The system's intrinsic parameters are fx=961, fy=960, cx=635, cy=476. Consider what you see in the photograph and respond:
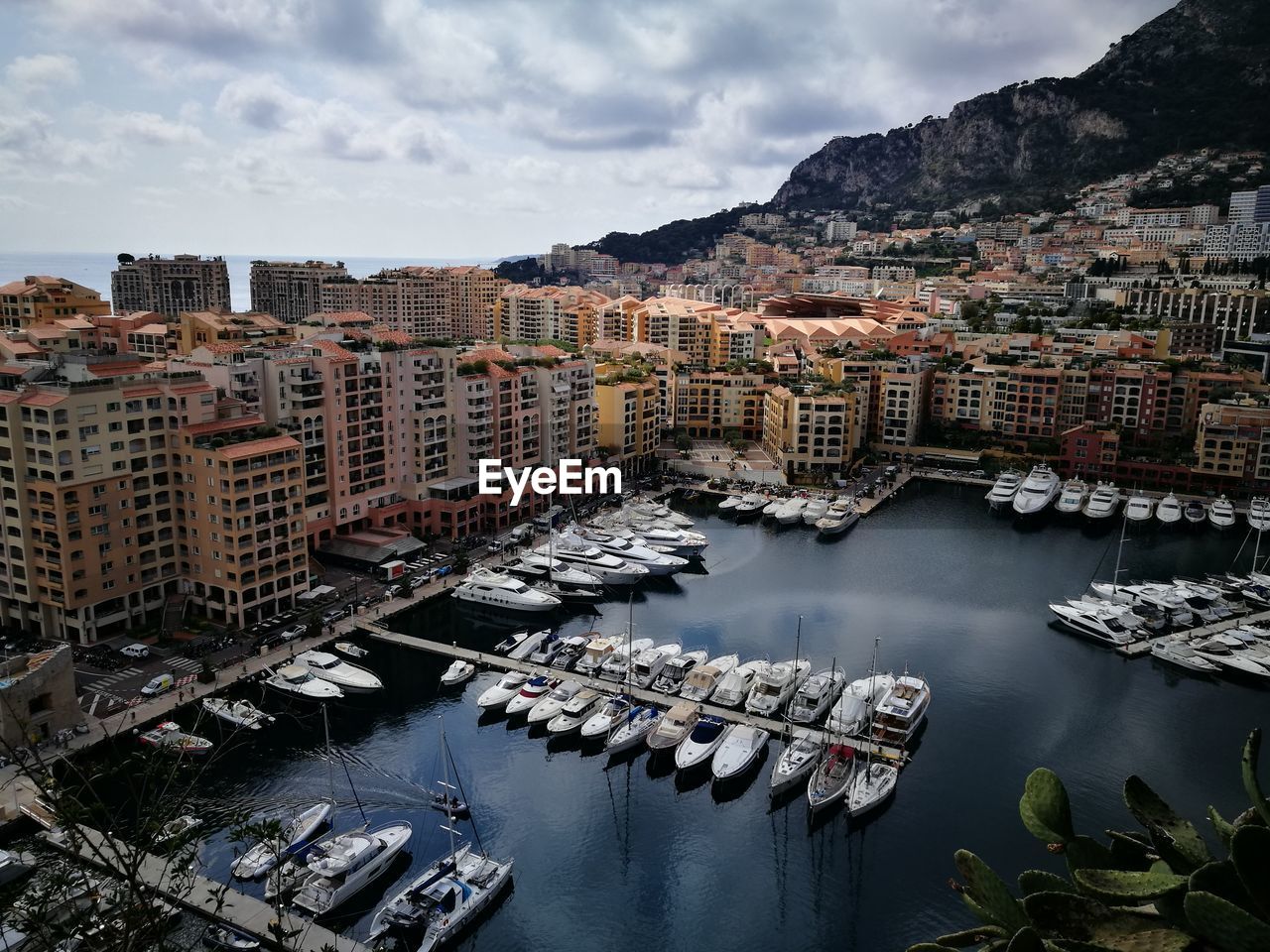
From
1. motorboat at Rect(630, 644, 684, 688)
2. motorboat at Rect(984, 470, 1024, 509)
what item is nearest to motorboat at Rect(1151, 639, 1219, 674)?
motorboat at Rect(630, 644, 684, 688)

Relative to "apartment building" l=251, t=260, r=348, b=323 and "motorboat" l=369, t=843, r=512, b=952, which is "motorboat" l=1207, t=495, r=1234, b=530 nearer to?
"motorboat" l=369, t=843, r=512, b=952

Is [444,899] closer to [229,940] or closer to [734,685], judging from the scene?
[229,940]

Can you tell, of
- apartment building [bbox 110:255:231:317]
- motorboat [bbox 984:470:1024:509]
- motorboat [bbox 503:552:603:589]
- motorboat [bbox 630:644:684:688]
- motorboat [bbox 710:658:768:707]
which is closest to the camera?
motorboat [bbox 710:658:768:707]

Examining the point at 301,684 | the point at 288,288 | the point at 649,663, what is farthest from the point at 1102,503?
the point at 288,288

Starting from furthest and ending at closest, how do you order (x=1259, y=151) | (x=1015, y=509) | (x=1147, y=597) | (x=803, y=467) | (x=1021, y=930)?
(x=1259, y=151), (x=803, y=467), (x=1015, y=509), (x=1147, y=597), (x=1021, y=930)

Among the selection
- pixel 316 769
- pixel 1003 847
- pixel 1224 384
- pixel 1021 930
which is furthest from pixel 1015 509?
pixel 1021 930

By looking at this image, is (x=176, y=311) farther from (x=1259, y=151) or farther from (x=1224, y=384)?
(x=1259, y=151)
